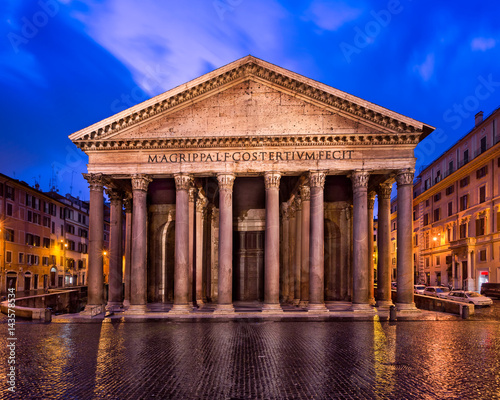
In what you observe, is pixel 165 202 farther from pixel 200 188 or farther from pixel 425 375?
pixel 425 375

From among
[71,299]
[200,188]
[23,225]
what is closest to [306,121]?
[200,188]

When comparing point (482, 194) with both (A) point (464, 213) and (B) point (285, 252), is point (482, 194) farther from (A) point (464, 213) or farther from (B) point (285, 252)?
(B) point (285, 252)

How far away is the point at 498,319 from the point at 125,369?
1862 centimetres

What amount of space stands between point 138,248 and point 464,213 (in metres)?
36.3

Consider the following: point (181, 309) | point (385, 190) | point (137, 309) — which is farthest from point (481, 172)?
point (137, 309)

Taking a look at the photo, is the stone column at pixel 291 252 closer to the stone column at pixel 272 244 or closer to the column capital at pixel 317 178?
the stone column at pixel 272 244

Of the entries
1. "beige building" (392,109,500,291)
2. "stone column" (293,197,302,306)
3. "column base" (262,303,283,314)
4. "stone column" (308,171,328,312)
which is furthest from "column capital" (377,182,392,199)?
"beige building" (392,109,500,291)

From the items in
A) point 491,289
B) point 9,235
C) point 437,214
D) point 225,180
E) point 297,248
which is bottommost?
point 491,289

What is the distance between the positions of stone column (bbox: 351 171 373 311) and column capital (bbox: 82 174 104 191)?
1286 centimetres

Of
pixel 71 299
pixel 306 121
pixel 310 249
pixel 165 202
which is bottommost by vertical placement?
pixel 71 299

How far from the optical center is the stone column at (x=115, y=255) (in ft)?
92.0

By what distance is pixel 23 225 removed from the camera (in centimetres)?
5441

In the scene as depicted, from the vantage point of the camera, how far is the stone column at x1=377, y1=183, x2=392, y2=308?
26.9 m

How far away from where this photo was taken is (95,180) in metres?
24.9
